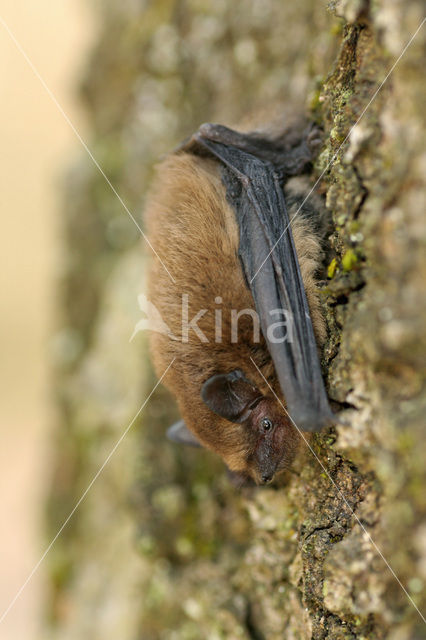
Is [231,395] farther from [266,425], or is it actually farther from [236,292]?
[236,292]

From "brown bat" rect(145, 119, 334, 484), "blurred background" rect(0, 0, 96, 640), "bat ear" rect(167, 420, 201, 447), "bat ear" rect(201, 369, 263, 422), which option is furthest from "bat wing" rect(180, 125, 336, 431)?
"blurred background" rect(0, 0, 96, 640)

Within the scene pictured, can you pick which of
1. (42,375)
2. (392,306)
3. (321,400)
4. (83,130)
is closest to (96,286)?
(83,130)

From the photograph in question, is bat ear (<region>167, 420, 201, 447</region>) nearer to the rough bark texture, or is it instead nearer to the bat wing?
the rough bark texture

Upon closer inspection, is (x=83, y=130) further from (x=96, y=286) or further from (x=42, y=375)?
(x=42, y=375)

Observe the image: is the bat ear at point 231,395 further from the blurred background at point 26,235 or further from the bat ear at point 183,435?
the blurred background at point 26,235
